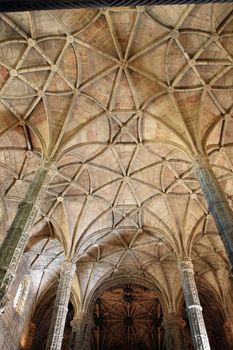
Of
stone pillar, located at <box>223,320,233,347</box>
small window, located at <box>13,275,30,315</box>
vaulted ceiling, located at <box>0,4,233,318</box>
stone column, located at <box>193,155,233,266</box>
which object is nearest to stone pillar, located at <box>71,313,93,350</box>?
small window, located at <box>13,275,30,315</box>

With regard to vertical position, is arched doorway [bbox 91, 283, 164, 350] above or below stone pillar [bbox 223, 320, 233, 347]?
above

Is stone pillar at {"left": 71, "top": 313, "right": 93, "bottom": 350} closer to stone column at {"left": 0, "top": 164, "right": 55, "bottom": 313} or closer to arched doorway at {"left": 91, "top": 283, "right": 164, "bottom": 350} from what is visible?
arched doorway at {"left": 91, "top": 283, "right": 164, "bottom": 350}

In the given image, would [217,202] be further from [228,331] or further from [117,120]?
[228,331]

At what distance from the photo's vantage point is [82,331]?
59.9 ft

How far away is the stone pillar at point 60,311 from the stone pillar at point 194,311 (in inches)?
230

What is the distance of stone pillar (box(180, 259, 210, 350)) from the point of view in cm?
1226

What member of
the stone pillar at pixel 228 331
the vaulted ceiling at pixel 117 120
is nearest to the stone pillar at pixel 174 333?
the vaulted ceiling at pixel 117 120

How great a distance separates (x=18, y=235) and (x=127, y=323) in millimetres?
27075

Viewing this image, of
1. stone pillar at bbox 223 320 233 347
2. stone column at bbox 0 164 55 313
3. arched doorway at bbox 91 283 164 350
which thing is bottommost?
stone column at bbox 0 164 55 313

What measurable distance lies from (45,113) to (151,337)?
92.1 ft

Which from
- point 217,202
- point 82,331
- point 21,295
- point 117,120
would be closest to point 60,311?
point 82,331

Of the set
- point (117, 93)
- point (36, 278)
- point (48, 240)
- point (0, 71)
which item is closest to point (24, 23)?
point (0, 71)

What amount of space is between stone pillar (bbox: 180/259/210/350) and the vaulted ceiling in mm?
1706

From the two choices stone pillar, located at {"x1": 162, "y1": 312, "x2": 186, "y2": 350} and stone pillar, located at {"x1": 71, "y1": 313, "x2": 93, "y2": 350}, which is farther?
stone pillar, located at {"x1": 162, "y1": 312, "x2": 186, "y2": 350}
